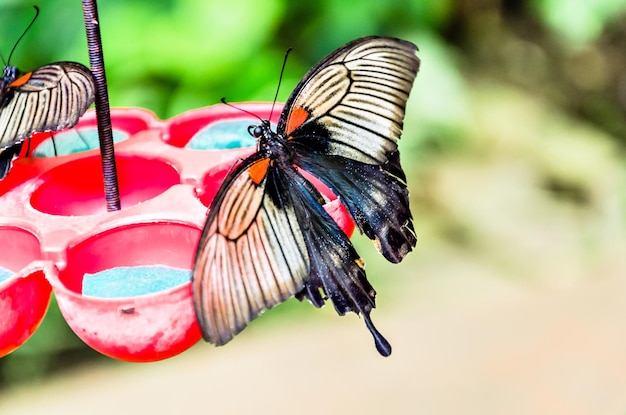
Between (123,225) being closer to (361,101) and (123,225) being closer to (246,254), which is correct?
(246,254)

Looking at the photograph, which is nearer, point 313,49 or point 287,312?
point 313,49

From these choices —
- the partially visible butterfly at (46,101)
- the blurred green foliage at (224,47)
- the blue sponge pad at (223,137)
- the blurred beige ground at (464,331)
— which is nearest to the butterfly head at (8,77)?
the partially visible butterfly at (46,101)

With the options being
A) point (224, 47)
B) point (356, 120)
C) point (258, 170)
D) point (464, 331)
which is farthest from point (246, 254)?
point (464, 331)

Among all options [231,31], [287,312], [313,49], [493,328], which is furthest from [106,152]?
[493,328]

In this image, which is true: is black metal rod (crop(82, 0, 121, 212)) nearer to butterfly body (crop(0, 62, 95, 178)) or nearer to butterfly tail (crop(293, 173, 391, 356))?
butterfly body (crop(0, 62, 95, 178))

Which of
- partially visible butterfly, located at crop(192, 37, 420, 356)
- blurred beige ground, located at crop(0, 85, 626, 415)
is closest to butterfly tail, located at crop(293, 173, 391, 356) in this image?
partially visible butterfly, located at crop(192, 37, 420, 356)

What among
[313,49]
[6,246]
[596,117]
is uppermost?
[6,246]

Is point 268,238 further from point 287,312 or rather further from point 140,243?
point 287,312
